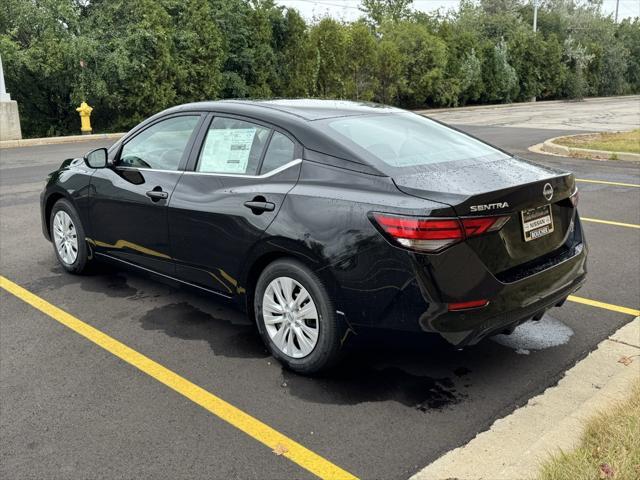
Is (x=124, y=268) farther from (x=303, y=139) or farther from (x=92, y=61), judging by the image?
(x=92, y=61)

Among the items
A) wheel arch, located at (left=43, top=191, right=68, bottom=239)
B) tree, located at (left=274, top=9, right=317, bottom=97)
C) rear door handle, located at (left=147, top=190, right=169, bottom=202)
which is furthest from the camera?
tree, located at (left=274, top=9, right=317, bottom=97)

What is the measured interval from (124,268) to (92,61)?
16.9 m

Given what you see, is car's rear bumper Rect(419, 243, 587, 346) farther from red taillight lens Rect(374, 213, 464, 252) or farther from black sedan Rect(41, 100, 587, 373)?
red taillight lens Rect(374, 213, 464, 252)

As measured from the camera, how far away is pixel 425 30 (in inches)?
1380

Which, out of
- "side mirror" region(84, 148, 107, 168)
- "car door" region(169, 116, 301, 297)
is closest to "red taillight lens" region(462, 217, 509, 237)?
"car door" region(169, 116, 301, 297)

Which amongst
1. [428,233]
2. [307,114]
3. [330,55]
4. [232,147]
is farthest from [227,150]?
[330,55]

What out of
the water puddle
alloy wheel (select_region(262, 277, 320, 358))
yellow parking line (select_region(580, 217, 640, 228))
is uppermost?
alloy wheel (select_region(262, 277, 320, 358))

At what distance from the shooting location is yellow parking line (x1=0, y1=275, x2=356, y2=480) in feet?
9.90

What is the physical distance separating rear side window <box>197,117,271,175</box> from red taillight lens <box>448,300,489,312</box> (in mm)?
1500

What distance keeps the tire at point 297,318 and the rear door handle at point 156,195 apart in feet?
3.49

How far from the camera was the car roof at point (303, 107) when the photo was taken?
4.23 meters

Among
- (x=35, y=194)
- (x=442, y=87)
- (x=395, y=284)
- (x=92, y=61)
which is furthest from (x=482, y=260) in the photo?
(x=442, y=87)

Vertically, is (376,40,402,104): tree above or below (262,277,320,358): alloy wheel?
above

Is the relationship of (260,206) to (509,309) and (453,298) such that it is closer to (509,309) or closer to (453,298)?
(453,298)
